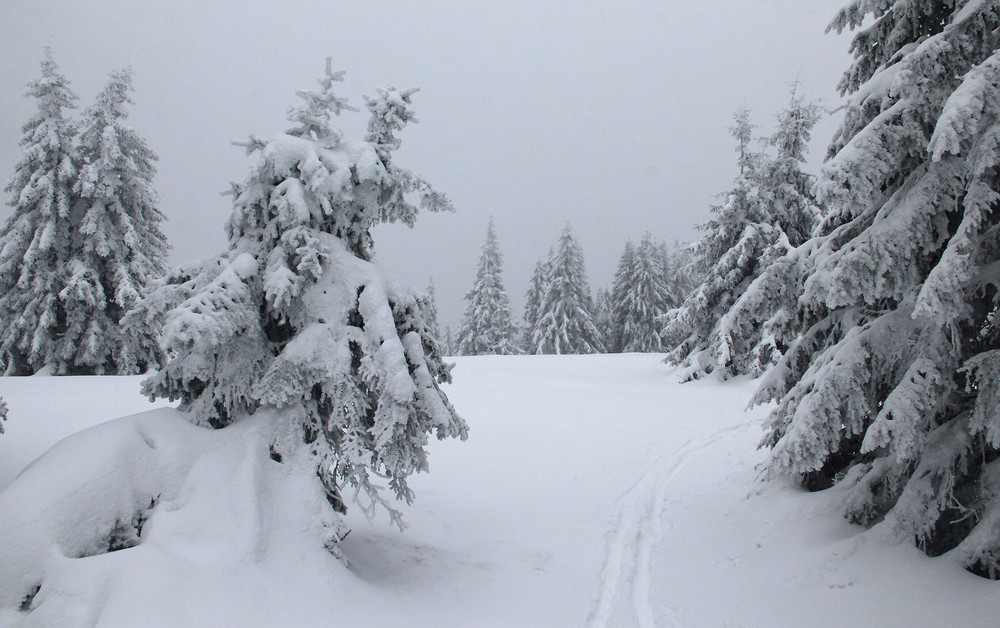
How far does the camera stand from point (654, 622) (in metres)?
5.88

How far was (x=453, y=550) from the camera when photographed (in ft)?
26.5

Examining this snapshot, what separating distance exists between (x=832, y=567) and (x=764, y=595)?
91cm

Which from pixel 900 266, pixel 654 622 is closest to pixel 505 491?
pixel 654 622

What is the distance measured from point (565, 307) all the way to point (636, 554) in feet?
136

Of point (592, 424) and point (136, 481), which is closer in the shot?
point (136, 481)

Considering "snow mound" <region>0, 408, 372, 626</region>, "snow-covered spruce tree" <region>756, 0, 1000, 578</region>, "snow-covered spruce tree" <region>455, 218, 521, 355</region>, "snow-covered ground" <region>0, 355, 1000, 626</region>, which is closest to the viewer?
"snow mound" <region>0, 408, 372, 626</region>

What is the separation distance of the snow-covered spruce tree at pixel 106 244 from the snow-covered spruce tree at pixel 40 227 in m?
0.47

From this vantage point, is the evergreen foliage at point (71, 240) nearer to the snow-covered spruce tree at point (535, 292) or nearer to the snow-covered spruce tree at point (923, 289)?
the snow-covered spruce tree at point (923, 289)

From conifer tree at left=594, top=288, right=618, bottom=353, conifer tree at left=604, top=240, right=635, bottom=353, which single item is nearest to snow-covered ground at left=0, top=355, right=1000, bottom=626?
conifer tree at left=604, top=240, right=635, bottom=353

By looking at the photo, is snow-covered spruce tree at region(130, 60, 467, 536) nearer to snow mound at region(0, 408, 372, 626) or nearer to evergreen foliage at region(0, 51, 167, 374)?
snow mound at region(0, 408, 372, 626)

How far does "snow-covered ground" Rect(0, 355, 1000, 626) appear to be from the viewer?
4.44m

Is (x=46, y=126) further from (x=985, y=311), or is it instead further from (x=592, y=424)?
(x=985, y=311)

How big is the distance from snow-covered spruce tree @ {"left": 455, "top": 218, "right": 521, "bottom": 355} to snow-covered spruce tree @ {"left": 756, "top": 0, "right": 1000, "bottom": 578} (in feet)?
143

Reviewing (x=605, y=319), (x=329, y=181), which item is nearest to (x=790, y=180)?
(x=329, y=181)
